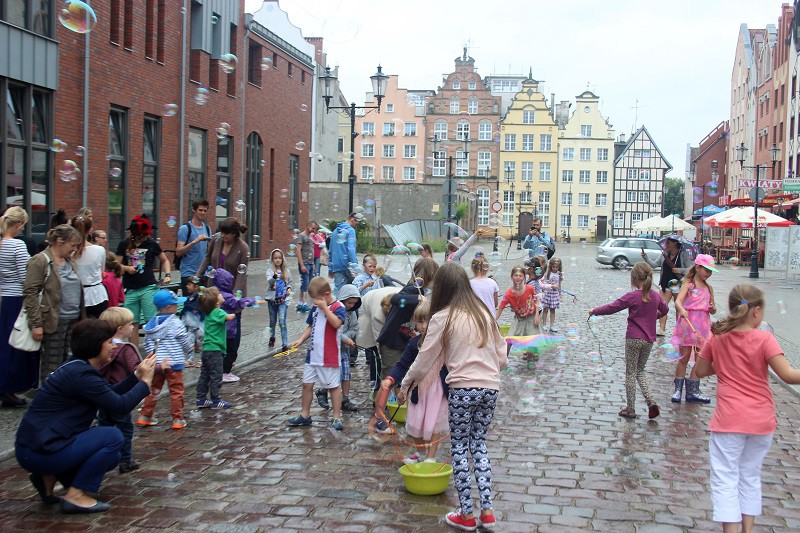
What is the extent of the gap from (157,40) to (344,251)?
11.2 m

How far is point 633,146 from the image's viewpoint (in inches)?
3221

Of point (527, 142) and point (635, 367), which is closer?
point (635, 367)

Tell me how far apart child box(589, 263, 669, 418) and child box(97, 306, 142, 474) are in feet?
14.5

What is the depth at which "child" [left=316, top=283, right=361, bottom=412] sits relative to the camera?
7.77 metres

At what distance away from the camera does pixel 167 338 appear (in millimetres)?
7086

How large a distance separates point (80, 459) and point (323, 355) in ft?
8.57

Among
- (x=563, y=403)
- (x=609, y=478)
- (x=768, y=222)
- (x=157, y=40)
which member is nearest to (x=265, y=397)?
(x=563, y=403)

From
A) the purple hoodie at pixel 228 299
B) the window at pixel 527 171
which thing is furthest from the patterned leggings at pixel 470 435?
the window at pixel 527 171

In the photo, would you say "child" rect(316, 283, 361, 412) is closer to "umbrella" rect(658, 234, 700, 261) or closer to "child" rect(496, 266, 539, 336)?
"child" rect(496, 266, 539, 336)

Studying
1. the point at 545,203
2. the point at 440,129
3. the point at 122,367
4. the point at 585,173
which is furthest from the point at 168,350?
the point at 585,173

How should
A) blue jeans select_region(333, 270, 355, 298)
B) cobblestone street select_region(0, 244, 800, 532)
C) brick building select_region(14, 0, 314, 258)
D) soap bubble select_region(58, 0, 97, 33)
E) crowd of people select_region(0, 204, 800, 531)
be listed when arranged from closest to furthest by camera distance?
crowd of people select_region(0, 204, 800, 531)
cobblestone street select_region(0, 244, 800, 532)
soap bubble select_region(58, 0, 97, 33)
blue jeans select_region(333, 270, 355, 298)
brick building select_region(14, 0, 314, 258)

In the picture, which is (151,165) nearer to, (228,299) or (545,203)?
(228,299)

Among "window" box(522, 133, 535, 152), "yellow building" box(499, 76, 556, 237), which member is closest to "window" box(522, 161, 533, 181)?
"yellow building" box(499, 76, 556, 237)

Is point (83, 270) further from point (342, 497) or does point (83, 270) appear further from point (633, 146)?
point (633, 146)
